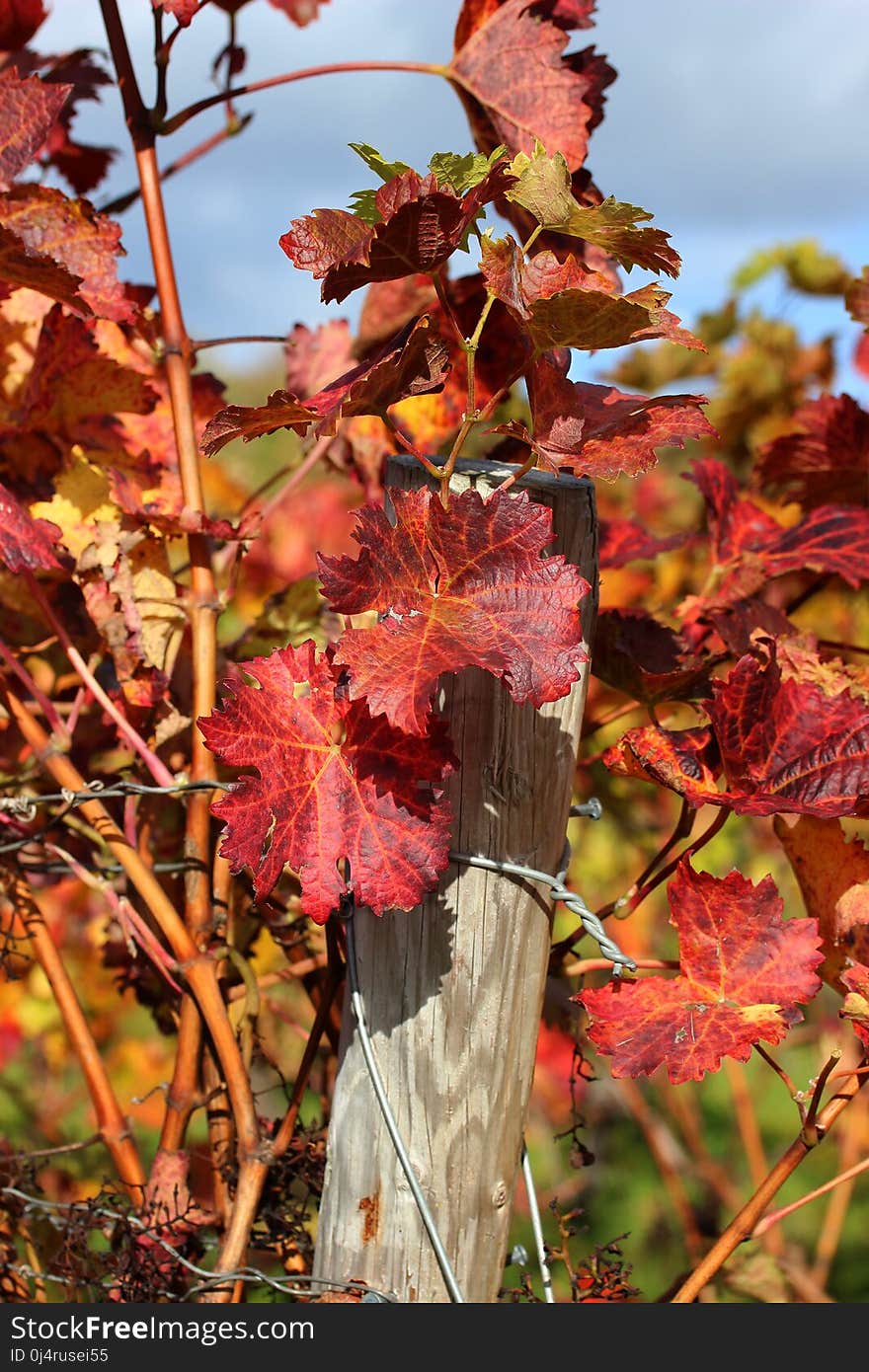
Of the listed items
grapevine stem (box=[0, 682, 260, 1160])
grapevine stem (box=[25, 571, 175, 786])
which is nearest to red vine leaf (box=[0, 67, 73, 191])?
grapevine stem (box=[25, 571, 175, 786])

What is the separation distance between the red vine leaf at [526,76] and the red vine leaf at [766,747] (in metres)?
0.49

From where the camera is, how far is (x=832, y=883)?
3.34 ft

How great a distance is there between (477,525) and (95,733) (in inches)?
28.7

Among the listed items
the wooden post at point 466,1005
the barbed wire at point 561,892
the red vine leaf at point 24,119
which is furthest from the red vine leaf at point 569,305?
the red vine leaf at point 24,119

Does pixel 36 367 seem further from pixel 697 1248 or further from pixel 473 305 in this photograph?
pixel 697 1248

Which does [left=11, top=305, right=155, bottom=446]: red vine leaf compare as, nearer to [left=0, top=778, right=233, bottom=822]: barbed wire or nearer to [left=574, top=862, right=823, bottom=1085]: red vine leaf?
[left=0, top=778, right=233, bottom=822]: barbed wire

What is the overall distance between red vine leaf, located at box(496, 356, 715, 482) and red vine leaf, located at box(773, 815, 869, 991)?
1.22 feet

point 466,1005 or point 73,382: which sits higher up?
point 73,382

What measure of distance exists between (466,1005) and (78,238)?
75 cm

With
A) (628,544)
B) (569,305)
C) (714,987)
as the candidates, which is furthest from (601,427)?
(628,544)

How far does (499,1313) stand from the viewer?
955mm

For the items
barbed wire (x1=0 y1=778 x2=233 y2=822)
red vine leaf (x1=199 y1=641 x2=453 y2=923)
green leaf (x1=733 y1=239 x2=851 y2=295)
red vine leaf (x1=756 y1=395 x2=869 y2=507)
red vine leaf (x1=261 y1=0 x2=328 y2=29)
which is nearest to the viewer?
red vine leaf (x1=199 y1=641 x2=453 y2=923)

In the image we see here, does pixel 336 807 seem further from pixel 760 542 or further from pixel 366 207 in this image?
pixel 760 542

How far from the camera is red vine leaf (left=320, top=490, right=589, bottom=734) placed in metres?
0.77
